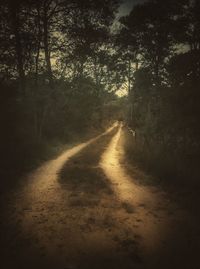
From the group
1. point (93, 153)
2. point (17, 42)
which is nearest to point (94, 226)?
point (93, 153)

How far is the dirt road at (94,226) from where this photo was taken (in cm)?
618

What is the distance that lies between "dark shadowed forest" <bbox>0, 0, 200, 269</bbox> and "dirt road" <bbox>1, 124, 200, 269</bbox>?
0.11ft

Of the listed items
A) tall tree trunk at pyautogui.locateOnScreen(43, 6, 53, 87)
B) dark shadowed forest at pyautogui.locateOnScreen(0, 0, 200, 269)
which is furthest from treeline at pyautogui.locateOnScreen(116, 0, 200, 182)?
tall tree trunk at pyautogui.locateOnScreen(43, 6, 53, 87)

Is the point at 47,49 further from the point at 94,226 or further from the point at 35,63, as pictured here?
the point at 94,226

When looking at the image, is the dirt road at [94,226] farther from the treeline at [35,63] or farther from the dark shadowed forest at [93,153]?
the treeline at [35,63]

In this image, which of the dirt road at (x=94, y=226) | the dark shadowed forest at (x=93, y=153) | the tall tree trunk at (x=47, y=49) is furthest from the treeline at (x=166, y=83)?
the tall tree trunk at (x=47, y=49)

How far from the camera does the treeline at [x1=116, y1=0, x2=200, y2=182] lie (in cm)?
1291

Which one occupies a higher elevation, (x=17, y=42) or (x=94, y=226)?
(x=17, y=42)

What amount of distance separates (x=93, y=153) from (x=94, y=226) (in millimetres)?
11785

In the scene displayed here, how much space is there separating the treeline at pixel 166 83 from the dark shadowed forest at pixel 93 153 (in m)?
0.07

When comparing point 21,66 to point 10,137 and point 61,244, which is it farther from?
point 61,244

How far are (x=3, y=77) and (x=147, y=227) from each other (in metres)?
12.6

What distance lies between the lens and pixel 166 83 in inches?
871

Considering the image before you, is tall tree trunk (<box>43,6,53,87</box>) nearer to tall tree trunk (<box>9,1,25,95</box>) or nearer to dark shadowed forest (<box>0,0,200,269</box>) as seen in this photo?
dark shadowed forest (<box>0,0,200,269</box>)
